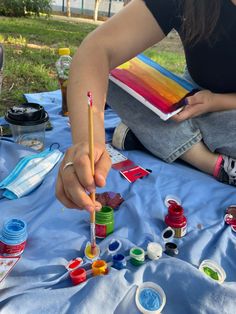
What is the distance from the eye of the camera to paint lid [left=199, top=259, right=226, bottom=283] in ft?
3.03

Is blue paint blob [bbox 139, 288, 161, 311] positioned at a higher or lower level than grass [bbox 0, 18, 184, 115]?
higher

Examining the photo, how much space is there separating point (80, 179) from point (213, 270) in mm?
452

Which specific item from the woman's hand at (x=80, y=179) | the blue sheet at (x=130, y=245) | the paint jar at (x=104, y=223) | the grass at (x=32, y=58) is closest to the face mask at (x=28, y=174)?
the blue sheet at (x=130, y=245)

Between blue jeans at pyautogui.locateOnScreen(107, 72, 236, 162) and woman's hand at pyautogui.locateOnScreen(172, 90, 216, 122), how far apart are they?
47 mm

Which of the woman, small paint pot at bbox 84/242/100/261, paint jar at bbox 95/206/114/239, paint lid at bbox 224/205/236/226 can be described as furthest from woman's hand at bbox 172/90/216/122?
small paint pot at bbox 84/242/100/261

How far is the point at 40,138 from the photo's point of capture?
58.6 inches

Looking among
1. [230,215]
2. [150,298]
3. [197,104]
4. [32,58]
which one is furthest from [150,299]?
[32,58]

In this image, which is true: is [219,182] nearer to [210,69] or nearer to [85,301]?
[210,69]

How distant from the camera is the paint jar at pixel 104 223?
1.01m

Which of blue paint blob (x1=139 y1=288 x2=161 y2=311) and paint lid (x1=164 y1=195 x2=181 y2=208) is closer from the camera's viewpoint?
blue paint blob (x1=139 y1=288 x2=161 y2=311)

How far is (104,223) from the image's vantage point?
1.01 metres

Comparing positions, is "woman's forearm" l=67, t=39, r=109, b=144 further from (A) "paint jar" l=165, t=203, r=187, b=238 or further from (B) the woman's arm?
(A) "paint jar" l=165, t=203, r=187, b=238

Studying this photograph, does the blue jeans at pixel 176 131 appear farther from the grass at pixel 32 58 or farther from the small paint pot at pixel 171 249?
the grass at pixel 32 58

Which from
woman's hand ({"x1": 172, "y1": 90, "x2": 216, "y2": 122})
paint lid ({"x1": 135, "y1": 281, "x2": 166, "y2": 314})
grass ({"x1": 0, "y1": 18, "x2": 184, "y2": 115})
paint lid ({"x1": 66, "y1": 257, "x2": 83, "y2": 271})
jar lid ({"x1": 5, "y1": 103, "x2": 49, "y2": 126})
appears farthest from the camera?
Result: grass ({"x1": 0, "y1": 18, "x2": 184, "y2": 115})
